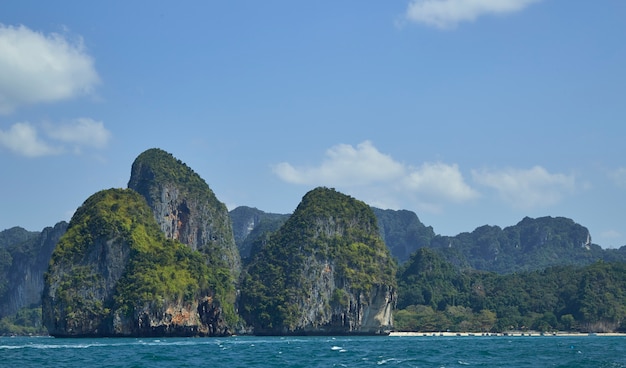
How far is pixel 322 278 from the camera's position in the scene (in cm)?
15350

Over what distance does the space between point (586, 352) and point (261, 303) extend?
2979 inches

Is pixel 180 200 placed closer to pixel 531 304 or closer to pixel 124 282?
pixel 124 282

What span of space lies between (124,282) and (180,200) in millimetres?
64075

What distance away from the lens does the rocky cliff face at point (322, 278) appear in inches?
5837

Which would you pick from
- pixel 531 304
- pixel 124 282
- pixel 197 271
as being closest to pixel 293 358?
pixel 124 282

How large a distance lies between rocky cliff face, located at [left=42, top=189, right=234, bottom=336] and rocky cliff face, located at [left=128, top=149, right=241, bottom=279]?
148 feet

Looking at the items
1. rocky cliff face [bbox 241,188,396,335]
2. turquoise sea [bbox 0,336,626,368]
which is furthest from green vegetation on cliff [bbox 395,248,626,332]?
turquoise sea [bbox 0,336,626,368]

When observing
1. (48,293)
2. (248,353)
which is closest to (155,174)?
(48,293)

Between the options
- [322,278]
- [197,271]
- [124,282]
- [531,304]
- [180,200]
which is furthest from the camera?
[180,200]

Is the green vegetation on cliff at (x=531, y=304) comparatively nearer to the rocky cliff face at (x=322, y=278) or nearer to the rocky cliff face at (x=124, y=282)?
the rocky cliff face at (x=322, y=278)

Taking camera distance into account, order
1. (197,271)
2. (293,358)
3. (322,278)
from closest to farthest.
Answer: (293,358) < (197,271) < (322,278)

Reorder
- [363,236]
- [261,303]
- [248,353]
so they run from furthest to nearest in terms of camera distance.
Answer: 1. [363,236]
2. [261,303]
3. [248,353]

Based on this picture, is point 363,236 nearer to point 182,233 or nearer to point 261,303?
point 261,303

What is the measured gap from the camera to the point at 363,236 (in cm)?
16112
